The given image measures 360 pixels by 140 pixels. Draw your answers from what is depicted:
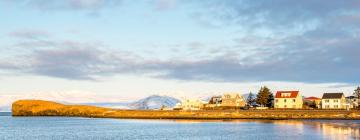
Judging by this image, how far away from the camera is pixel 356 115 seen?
131375 mm

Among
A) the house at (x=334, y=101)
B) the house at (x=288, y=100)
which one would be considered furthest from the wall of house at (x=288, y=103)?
the house at (x=334, y=101)

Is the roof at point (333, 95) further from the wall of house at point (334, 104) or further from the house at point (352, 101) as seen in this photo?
the house at point (352, 101)

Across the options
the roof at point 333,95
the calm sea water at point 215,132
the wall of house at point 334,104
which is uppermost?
the roof at point 333,95

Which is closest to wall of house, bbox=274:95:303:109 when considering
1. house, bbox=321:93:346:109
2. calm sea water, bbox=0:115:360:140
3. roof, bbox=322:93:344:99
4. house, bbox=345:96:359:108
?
house, bbox=321:93:346:109

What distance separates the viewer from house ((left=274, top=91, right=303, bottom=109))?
570 feet

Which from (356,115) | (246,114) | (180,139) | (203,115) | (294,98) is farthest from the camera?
(294,98)

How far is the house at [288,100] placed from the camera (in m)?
174

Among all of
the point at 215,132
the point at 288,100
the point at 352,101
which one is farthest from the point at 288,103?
the point at 215,132

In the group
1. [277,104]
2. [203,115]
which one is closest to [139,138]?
[203,115]

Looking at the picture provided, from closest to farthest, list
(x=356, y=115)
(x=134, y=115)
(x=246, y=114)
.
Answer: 1. (x=356, y=115)
2. (x=246, y=114)
3. (x=134, y=115)

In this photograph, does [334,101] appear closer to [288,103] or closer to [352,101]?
[288,103]

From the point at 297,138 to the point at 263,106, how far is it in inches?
4226

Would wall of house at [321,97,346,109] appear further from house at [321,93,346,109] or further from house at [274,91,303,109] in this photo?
house at [274,91,303,109]

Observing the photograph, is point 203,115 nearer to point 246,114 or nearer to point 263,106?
point 246,114
